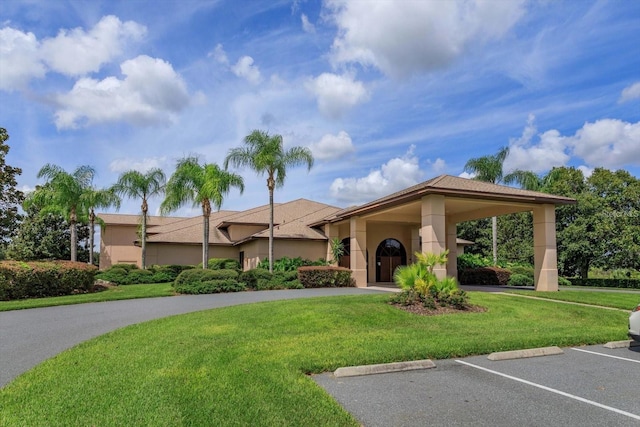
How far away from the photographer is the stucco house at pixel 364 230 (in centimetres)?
1833

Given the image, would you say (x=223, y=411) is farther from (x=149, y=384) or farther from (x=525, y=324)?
(x=525, y=324)

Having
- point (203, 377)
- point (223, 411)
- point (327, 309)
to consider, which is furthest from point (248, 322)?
point (223, 411)

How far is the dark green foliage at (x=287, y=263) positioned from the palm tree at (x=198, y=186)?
3.54 meters

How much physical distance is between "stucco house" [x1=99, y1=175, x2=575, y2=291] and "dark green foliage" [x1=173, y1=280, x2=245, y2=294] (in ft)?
22.0

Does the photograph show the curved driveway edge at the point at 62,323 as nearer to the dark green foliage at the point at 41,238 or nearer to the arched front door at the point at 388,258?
the arched front door at the point at 388,258

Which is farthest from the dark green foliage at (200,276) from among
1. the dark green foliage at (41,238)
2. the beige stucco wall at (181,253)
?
the dark green foliage at (41,238)

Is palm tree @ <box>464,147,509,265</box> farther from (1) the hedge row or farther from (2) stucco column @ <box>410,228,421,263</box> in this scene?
(1) the hedge row

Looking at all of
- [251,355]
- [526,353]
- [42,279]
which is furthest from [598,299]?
[42,279]

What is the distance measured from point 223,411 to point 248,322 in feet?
19.6

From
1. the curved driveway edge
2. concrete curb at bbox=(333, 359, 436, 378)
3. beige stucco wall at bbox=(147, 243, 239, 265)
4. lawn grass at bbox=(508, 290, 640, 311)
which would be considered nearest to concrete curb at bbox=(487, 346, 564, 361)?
concrete curb at bbox=(333, 359, 436, 378)

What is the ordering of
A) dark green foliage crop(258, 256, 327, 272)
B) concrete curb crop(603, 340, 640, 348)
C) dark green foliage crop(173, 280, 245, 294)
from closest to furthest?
1. concrete curb crop(603, 340, 640, 348)
2. dark green foliage crop(173, 280, 245, 294)
3. dark green foliage crop(258, 256, 327, 272)

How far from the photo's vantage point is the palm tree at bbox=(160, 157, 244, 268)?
24859mm

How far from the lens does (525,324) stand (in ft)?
36.4

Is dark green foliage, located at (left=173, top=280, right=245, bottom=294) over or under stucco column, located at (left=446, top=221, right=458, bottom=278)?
under
